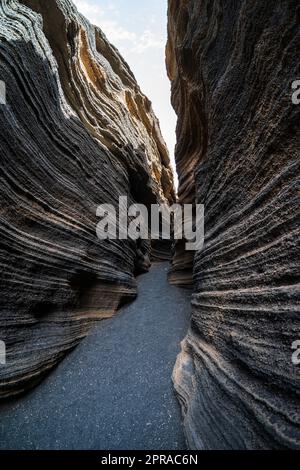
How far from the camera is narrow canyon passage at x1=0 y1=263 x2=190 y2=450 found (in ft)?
8.73

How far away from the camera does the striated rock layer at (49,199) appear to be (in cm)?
352

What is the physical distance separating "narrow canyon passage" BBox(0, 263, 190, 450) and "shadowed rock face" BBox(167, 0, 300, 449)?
13.9 inches

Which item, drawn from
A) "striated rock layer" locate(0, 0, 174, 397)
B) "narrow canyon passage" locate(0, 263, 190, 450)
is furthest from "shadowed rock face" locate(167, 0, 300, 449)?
"striated rock layer" locate(0, 0, 174, 397)

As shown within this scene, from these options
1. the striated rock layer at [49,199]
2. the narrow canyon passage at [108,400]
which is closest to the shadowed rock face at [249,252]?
the narrow canyon passage at [108,400]

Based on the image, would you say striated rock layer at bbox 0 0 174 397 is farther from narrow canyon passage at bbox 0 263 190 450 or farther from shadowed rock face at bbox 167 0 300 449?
shadowed rock face at bbox 167 0 300 449

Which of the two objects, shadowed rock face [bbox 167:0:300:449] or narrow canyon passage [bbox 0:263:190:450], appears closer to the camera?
shadowed rock face [bbox 167:0:300:449]

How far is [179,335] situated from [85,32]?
11.1 meters

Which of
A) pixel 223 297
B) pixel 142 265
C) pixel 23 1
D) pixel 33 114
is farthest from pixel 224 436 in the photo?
pixel 23 1

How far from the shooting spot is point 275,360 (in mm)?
1986

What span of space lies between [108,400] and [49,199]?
351 cm

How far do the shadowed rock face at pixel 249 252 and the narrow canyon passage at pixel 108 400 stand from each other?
35 centimetres

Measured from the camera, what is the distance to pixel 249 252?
2.82 m

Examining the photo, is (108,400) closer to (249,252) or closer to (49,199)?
(249,252)
